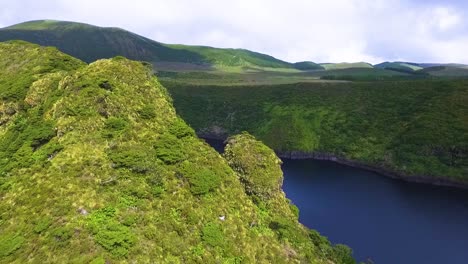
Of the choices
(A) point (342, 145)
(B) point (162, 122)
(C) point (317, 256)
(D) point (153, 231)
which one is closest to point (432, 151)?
(A) point (342, 145)

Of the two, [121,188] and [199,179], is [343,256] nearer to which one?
[199,179]

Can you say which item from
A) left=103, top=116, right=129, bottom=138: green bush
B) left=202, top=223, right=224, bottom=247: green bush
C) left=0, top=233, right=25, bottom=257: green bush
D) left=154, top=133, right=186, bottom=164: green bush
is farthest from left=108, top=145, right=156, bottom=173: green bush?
left=0, top=233, right=25, bottom=257: green bush

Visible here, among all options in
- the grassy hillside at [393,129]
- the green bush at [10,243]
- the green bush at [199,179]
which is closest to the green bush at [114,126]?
the green bush at [199,179]

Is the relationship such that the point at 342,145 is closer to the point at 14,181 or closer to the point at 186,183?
the point at 186,183

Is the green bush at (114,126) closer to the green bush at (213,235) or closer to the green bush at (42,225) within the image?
the green bush at (42,225)

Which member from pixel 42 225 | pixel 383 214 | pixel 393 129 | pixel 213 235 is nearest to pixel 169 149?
pixel 213 235

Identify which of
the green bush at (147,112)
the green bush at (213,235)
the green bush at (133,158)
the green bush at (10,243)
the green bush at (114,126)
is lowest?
the green bush at (213,235)
